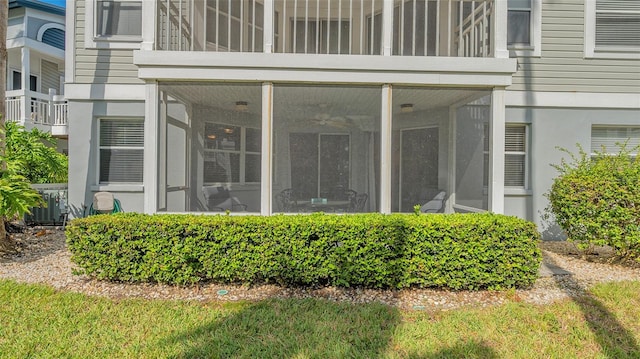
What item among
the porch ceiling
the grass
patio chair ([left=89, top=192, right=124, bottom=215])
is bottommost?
the grass

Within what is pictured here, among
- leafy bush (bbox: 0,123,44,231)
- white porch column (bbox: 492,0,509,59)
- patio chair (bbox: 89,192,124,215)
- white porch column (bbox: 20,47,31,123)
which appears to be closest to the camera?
leafy bush (bbox: 0,123,44,231)

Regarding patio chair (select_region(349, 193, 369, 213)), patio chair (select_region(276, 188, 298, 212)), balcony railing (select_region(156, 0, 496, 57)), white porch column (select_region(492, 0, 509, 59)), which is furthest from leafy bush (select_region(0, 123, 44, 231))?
white porch column (select_region(492, 0, 509, 59))

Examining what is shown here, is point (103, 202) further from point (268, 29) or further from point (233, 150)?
point (268, 29)

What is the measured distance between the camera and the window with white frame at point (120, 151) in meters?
7.79

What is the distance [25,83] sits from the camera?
41.9 feet

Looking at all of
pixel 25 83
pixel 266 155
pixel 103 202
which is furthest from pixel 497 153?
pixel 25 83

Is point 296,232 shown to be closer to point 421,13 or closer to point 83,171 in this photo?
point 421,13

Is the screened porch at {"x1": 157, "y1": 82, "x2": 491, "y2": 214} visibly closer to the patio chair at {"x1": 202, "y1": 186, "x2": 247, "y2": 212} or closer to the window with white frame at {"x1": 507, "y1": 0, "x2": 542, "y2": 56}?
the patio chair at {"x1": 202, "y1": 186, "x2": 247, "y2": 212}

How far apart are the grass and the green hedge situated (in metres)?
0.44

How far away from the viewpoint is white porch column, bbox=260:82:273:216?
215 inches

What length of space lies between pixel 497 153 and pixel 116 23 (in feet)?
26.7

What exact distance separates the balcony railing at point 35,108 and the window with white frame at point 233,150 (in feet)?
33.3

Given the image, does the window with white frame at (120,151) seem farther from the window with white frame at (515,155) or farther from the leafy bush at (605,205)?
the leafy bush at (605,205)

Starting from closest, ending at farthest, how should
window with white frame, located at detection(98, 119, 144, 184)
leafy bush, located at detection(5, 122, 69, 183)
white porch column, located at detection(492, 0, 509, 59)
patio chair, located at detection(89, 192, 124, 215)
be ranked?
1. white porch column, located at detection(492, 0, 509, 59)
2. patio chair, located at detection(89, 192, 124, 215)
3. window with white frame, located at detection(98, 119, 144, 184)
4. leafy bush, located at detection(5, 122, 69, 183)
